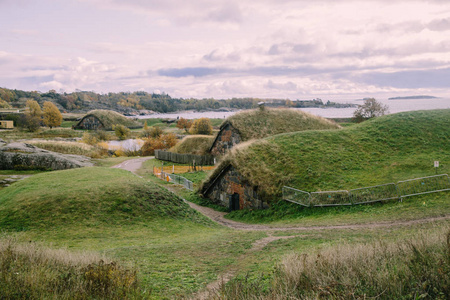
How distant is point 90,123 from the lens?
4370 inches

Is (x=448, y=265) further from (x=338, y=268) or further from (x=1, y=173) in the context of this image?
(x=1, y=173)

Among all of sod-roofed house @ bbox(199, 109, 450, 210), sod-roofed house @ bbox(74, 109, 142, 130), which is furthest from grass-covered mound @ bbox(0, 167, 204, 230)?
sod-roofed house @ bbox(74, 109, 142, 130)

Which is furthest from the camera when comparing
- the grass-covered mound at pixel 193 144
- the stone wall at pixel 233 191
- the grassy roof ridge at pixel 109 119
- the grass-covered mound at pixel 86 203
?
the grassy roof ridge at pixel 109 119

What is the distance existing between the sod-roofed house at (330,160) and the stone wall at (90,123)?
9360 cm

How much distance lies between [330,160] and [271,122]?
19.2 m

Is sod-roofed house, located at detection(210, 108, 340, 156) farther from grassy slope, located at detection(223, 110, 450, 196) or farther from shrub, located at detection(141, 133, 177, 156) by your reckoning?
shrub, located at detection(141, 133, 177, 156)

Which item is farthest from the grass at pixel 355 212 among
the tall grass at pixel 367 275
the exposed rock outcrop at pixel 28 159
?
the exposed rock outcrop at pixel 28 159

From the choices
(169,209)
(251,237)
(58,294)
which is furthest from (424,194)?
(58,294)

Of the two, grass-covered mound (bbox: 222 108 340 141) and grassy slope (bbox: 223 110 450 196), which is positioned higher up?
grass-covered mound (bbox: 222 108 340 141)

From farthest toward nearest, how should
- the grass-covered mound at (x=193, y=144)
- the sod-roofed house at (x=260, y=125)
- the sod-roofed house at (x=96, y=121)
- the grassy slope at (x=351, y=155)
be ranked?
the sod-roofed house at (x=96, y=121) < the grass-covered mound at (x=193, y=144) < the sod-roofed house at (x=260, y=125) < the grassy slope at (x=351, y=155)

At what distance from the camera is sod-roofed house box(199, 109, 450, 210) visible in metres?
21.5

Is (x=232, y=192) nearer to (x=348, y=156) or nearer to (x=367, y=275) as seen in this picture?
(x=348, y=156)

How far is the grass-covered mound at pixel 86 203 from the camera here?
1501 centimetres

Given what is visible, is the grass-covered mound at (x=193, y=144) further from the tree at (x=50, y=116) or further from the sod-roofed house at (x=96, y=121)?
the sod-roofed house at (x=96, y=121)
